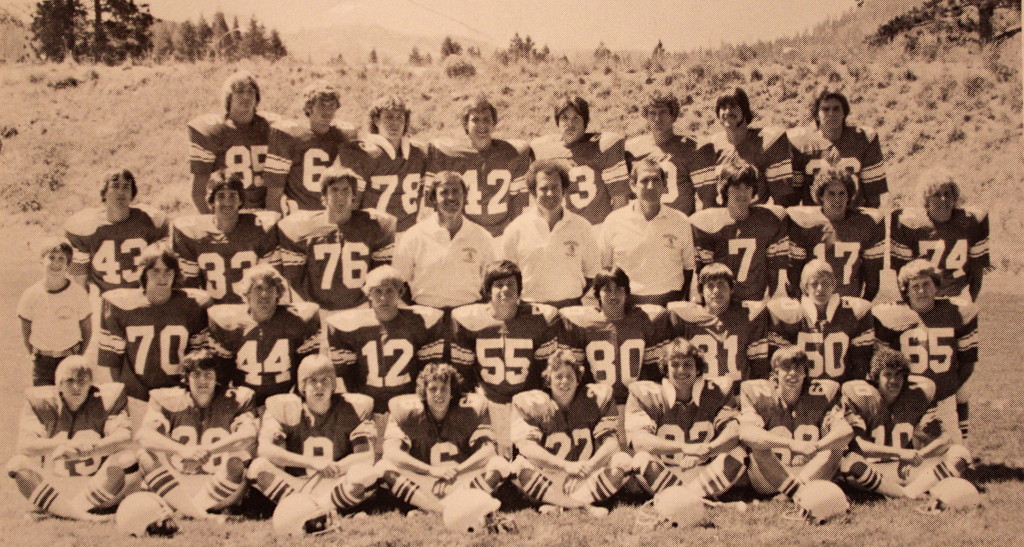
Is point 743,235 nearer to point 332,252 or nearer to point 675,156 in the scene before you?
point 675,156

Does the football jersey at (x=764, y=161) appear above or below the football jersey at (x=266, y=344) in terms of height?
above

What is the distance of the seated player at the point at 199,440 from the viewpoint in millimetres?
3770

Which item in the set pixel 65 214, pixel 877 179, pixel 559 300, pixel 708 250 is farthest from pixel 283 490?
pixel 65 214

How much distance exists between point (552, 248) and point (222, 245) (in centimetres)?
161

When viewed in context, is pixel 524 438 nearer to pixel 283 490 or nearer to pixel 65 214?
pixel 283 490

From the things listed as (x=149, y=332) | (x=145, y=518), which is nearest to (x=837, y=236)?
(x=149, y=332)

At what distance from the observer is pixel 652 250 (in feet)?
14.2

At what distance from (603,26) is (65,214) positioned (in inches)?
195

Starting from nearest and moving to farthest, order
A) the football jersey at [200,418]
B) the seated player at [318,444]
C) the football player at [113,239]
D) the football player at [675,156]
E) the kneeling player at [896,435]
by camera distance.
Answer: the seated player at [318,444], the football jersey at [200,418], the kneeling player at [896,435], the football player at [113,239], the football player at [675,156]

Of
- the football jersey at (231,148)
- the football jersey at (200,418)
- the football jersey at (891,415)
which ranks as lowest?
the football jersey at (891,415)

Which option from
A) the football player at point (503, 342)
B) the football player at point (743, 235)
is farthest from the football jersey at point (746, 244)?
the football player at point (503, 342)

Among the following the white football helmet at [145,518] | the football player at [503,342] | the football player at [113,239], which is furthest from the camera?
the football player at [113,239]

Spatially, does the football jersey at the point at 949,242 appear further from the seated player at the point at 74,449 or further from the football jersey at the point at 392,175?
the seated player at the point at 74,449

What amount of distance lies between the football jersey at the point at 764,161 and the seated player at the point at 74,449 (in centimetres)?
311
